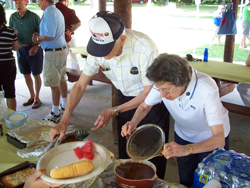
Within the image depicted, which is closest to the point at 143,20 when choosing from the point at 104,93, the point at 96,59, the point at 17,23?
the point at 104,93

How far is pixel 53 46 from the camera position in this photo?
3.88 metres

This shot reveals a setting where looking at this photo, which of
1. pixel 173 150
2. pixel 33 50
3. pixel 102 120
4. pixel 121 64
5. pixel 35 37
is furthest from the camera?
pixel 33 50

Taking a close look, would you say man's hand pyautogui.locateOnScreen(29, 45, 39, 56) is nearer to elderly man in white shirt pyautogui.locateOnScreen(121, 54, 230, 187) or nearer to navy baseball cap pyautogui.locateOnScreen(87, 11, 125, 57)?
navy baseball cap pyautogui.locateOnScreen(87, 11, 125, 57)

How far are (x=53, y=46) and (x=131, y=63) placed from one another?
2237mm

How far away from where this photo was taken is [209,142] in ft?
4.77

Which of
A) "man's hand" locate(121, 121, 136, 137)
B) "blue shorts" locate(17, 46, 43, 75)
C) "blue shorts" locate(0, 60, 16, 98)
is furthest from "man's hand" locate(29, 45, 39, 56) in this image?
"man's hand" locate(121, 121, 136, 137)

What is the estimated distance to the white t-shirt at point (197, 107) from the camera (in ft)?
5.03

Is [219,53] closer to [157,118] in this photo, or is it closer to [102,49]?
[157,118]

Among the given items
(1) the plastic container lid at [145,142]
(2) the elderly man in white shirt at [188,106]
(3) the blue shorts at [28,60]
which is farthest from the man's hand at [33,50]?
(1) the plastic container lid at [145,142]

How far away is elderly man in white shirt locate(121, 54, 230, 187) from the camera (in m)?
1.43

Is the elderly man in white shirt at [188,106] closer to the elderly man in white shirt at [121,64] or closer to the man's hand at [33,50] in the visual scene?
the elderly man in white shirt at [121,64]

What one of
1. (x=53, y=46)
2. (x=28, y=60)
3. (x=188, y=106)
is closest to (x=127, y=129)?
(x=188, y=106)

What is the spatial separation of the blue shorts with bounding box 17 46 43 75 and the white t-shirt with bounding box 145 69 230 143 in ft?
10.0

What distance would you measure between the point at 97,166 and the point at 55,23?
2985 millimetres
